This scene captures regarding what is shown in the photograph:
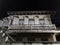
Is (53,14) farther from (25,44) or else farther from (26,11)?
(25,44)

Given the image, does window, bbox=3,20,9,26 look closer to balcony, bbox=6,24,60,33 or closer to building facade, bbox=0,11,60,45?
building facade, bbox=0,11,60,45

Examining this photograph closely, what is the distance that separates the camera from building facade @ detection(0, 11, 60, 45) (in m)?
19.5

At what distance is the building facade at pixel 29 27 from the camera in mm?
19511

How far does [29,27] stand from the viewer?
2114 cm

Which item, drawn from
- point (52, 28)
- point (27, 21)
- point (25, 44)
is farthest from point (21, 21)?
point (25, 44)

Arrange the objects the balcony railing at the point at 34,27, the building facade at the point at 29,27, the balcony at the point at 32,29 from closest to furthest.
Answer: the building facade at the point at 29,27 < the balcony at the point at 32,29 < the balcony railing at the point at 34,27

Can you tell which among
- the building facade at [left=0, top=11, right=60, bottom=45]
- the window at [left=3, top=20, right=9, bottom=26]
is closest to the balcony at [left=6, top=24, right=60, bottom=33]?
the building facade at [left=0, top=11, right=60, bottom=45]

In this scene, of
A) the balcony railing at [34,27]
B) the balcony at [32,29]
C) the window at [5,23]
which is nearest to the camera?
the balcony at [32,29]

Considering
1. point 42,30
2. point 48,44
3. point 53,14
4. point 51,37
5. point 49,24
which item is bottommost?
point 48,44

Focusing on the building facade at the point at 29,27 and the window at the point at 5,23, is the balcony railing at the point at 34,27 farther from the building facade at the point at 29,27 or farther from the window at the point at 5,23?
the window at the point at 5,23

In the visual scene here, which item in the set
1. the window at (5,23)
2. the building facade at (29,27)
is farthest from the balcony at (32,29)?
the window at (5,23)

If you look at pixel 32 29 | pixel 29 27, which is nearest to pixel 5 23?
pixel 29 27

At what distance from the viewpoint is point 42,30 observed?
19.9 metres

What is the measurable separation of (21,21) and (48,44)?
14381 millimetres
